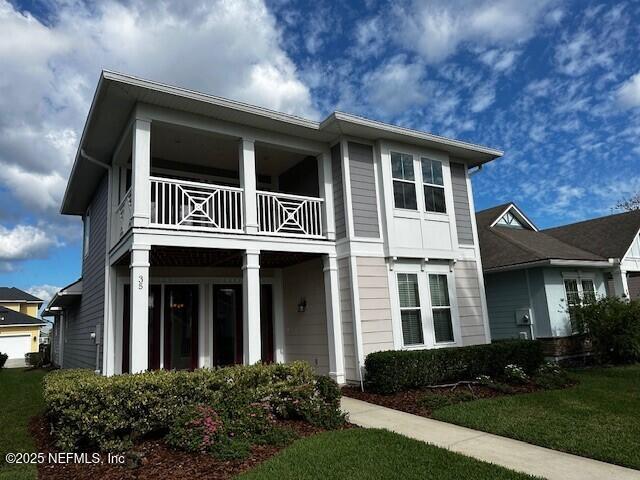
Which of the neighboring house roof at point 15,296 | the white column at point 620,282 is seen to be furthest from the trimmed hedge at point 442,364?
the neighboring house roof at point 15,296

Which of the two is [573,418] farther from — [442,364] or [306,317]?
[306,317]

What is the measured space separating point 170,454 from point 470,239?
29.2 feet

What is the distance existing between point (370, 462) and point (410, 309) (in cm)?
564

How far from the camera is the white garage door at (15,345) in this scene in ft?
110

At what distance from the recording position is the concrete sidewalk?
4.62 m

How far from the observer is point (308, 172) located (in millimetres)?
11516

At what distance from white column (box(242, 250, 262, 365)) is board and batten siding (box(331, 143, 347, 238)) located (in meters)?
2.11

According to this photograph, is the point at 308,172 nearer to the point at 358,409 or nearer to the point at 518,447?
the point at 358,409

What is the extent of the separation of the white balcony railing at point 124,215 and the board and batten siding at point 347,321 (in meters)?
4.45

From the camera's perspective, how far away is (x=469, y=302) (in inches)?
443

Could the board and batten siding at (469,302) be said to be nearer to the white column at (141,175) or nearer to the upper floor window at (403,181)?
the upper floor window at (403,181)

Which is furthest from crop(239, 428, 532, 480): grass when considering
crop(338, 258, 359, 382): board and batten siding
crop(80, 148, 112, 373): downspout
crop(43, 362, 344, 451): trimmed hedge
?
crop(80, 148, 112, 373): downspout

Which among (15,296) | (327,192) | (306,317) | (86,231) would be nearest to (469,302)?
(306,317)

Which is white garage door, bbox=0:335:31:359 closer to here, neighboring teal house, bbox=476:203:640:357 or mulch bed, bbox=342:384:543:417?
mulch bed, bbox=342:384:543:417
